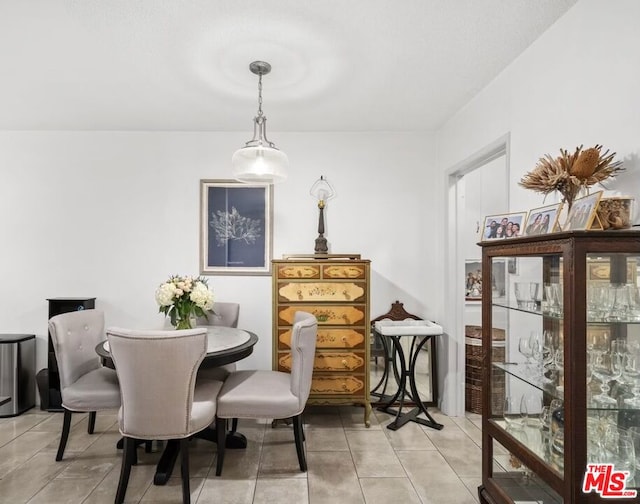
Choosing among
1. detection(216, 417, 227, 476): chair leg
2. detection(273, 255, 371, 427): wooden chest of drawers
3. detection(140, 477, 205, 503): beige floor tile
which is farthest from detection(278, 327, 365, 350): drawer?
detection(140, 477, 205, 503): beige floor tile

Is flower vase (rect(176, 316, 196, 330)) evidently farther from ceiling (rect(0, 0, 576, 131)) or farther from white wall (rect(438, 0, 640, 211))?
white wall (rect(438, 0, 640, 211))

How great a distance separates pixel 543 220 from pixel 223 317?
107 inches

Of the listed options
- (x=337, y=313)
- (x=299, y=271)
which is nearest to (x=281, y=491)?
(x=337, y=313)

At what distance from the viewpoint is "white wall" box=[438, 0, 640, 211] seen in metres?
1.64

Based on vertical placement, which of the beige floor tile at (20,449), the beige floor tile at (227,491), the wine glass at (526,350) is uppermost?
the wine glass at (526,350)

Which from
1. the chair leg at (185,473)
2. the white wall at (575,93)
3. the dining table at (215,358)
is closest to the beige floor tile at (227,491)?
the chair leg at (185,473)

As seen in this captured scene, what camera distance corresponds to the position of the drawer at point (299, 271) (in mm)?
3287

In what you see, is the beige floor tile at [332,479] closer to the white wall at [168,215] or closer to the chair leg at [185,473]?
the chair leg at [185,473]

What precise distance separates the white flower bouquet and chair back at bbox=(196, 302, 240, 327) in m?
0.64

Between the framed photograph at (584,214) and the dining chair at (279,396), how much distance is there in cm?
159

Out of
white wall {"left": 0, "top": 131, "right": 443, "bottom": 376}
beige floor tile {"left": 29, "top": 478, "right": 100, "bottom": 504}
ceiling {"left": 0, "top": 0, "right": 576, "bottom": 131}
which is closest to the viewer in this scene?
ceiling {"left": 0, "top": 0, "right": 576, "bottom": 131}

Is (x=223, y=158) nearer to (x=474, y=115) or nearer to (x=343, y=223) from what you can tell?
(x=343, y=223)

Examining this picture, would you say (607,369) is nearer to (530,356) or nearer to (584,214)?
(530,356)

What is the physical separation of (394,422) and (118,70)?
135 inches
